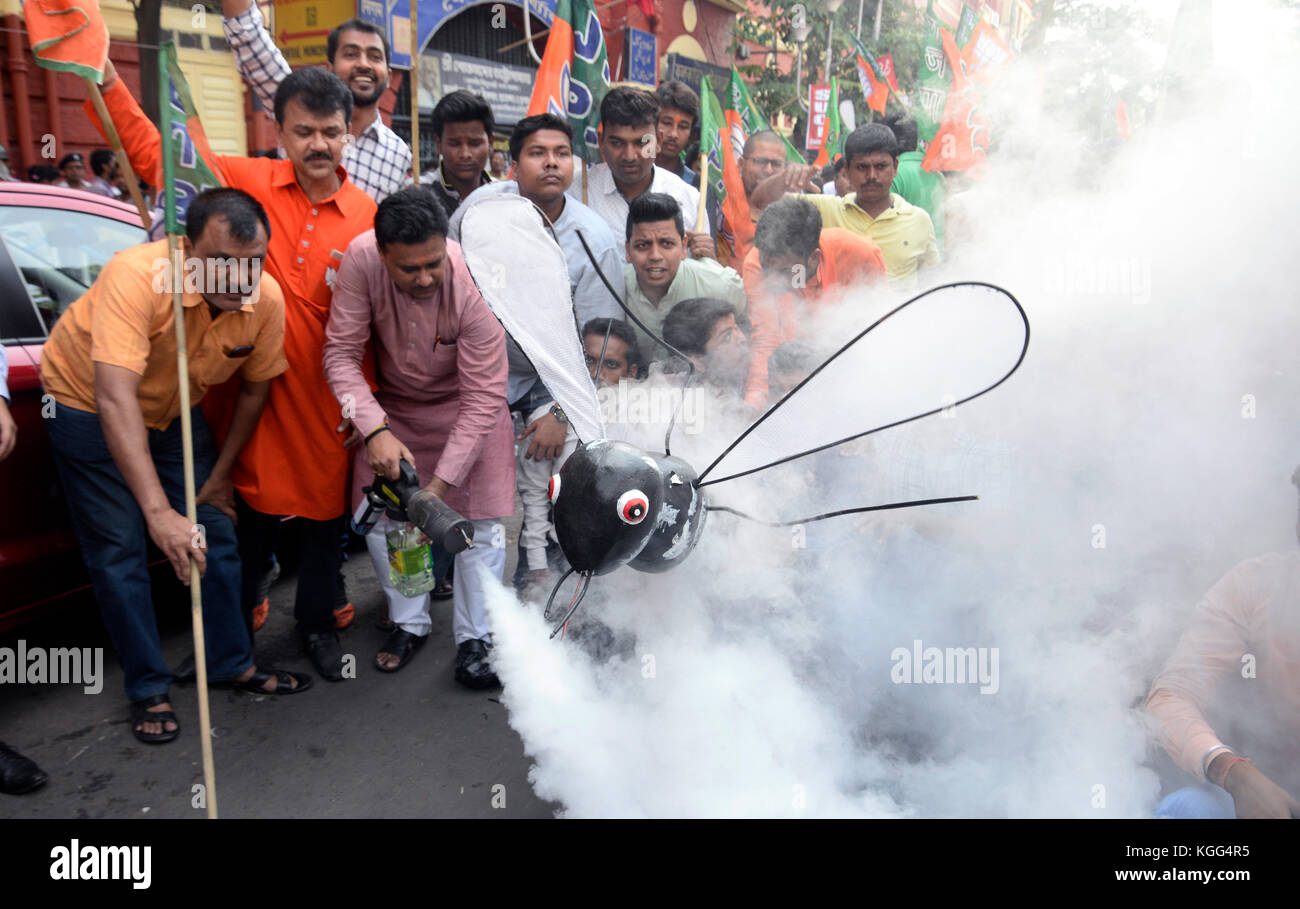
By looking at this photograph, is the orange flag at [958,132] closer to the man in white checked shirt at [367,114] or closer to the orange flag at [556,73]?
the orange flag at [556,73]

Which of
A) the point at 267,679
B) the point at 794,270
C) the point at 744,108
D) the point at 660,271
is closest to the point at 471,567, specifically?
the point at 267,679

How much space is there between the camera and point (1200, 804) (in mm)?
2018

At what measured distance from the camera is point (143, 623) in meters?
2.87

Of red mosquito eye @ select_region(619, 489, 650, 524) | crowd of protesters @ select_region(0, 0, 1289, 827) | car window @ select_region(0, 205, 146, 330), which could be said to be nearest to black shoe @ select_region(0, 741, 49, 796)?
crowd of protesters @ select_region(0, 0, 1289, 827)

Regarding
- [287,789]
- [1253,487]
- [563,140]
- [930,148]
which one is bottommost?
[287,789]

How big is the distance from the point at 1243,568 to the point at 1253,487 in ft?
1.19

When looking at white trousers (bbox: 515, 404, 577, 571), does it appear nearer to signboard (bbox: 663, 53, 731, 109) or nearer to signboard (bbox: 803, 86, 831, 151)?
signboard (bbox: 803, 86, 831, 151)

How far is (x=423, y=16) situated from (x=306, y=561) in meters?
10.1

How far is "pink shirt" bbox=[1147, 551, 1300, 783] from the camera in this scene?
2.03m

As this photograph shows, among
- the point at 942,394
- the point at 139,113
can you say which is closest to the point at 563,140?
the point at 139,113

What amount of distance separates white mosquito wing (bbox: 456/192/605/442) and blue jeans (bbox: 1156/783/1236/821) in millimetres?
1611

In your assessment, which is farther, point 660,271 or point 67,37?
point 660,271

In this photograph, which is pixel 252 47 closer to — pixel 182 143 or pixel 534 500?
pixel 182 143
